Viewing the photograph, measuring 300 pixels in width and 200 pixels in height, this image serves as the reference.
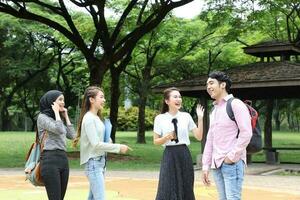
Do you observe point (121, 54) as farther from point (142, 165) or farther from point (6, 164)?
point (6, 164)

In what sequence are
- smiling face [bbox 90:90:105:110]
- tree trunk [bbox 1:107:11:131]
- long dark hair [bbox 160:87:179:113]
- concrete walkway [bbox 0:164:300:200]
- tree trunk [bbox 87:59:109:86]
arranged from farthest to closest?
tree trunk [bbox 1:107:11:131], tree trunk [bbox 87:59:109:86], concrete walkway [bbox 0:164:300:200], long dark hair [bbox 160:87:179:113], smiling face [bbox 90:90:105:110]

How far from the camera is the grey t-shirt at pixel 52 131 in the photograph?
6020mm

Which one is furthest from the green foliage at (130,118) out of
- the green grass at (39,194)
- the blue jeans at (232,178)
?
the blue jeans at (232,178)

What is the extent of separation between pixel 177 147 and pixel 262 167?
12.9 metres

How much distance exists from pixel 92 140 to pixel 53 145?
0.52 m

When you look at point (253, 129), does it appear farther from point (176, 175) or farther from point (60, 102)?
point (60, 102)

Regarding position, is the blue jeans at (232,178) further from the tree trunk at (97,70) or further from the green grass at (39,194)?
the tree trunk at (97,70)

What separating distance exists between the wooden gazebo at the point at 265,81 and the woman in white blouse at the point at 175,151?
10772 mm

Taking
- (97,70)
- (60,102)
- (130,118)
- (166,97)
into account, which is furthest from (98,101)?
(130,118)

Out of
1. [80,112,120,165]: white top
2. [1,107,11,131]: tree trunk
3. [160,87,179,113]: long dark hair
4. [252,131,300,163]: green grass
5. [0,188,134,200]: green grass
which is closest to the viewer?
[80,112,120,165]: white top

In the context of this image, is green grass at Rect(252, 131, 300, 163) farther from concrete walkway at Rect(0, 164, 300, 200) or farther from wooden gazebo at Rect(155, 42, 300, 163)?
concrete walkway at Rect(0, 164, 300, 200)

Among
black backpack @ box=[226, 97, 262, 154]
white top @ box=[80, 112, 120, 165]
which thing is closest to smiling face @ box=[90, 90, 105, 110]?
white top @ box=[80, 112, 120, 165]

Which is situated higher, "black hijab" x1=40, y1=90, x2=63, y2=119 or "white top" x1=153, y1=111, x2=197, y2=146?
"black hijab" x1=40, y1=90, x2=63, y2=119

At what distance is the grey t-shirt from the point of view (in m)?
6.02
